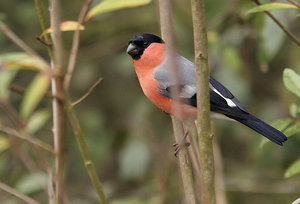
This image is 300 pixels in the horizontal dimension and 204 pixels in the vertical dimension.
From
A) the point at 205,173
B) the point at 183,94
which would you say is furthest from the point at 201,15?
the point at 183,94

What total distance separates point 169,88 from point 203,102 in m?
1.10

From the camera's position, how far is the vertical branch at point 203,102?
120 centimetres

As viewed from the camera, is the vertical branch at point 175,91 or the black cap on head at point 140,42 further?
the black cap on head at point 140,42

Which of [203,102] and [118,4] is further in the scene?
[118,4]

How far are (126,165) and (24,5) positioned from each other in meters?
1.51

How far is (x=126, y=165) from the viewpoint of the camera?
3.17 meters

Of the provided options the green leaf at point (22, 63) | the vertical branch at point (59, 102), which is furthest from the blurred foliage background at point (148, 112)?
the vertical branch at point (59, 102)

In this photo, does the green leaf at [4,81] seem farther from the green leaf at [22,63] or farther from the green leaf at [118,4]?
the green leaf at [118,4]

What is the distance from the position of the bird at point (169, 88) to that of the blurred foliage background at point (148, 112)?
28 cm

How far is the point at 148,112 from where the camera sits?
3.47 m

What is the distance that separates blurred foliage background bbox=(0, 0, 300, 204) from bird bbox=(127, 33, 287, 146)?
0.92 feet

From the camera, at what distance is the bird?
2336 mm

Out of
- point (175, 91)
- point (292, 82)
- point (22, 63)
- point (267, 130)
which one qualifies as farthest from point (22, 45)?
point (267, 130)

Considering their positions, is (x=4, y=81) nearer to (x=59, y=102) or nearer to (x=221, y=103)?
(x=59, y=102)
